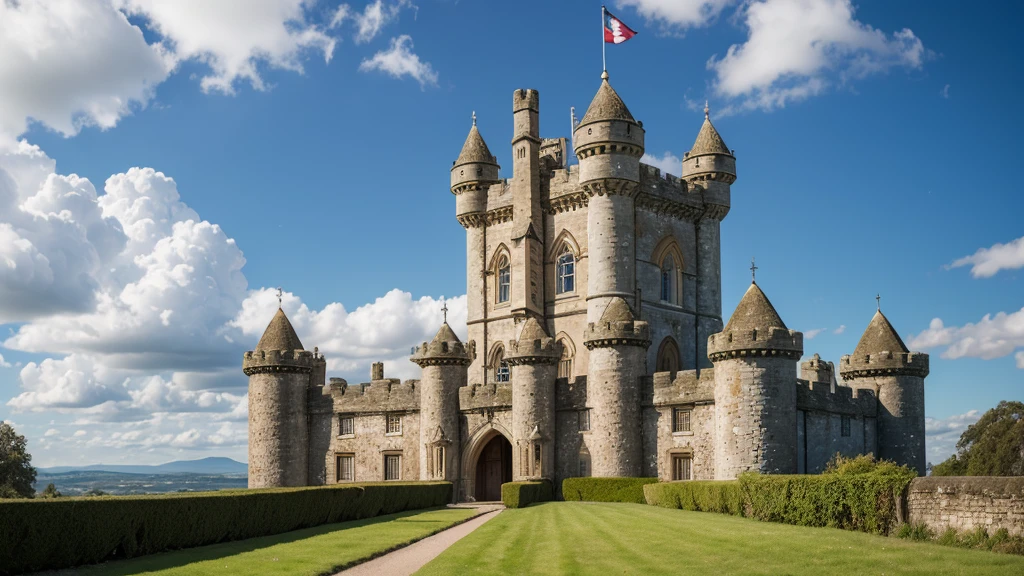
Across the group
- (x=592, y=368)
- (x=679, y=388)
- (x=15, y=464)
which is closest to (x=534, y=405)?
(x=592, y=368)

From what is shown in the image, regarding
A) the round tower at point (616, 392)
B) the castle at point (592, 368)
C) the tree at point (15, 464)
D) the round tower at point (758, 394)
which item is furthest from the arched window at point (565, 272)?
the tree at point (15, 464)

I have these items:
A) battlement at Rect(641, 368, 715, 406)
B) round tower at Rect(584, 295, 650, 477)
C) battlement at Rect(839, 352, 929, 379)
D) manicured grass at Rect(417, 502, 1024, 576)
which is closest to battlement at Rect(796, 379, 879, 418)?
battlement at Rect(839, 352, 929, 379)

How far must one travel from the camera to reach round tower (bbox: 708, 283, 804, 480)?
41281mm

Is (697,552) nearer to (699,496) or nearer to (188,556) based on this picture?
(188,556)

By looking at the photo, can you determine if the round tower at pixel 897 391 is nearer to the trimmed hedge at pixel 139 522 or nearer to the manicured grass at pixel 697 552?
the manicured grass at pixel 697 552

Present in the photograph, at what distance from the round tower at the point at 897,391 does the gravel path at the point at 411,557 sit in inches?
943

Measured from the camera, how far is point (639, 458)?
4675cm

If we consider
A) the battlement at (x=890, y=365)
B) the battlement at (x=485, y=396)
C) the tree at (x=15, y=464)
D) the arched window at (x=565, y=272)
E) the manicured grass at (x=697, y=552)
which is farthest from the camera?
the tree at (x=15, y=464)

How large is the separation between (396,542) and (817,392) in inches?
926

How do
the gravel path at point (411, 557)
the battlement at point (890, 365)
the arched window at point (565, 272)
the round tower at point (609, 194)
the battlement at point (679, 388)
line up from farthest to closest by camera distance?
1. the arched window at point (565, 272)
2. the round tower at point (609, 194)
3. the battlement at point (890, 365)
4. the battlement at point (679, 388)
5. the gravel path at point (411, 557)

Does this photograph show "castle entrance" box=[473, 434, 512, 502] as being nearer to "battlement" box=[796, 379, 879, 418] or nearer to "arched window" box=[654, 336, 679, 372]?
"arched window" box=[654, 336, 679, 372]

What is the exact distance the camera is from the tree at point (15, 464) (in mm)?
64375

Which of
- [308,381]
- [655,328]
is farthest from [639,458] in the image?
[308,381]

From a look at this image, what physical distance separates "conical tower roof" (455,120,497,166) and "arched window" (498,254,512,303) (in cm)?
593
